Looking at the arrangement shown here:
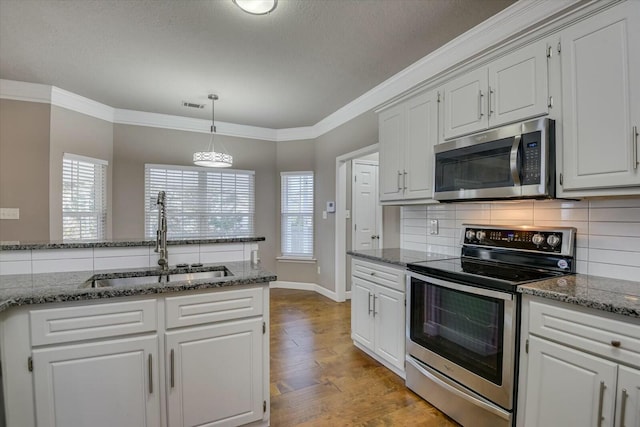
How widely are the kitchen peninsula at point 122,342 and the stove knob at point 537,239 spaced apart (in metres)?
1.75

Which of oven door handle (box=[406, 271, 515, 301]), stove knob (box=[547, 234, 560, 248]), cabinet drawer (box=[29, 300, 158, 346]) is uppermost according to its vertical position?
stove knob (box=[547, 234, 560, 248])

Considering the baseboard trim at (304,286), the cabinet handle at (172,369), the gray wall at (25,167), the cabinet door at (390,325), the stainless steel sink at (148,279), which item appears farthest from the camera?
the baseboard trim at (304,286)

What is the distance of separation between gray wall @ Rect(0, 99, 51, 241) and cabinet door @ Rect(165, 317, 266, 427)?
9.99 ft

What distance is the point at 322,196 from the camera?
4.89 meters

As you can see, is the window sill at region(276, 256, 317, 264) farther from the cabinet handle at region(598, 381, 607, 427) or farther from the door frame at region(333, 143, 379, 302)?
the cabinet handle at region(598, 381, 607, 427)

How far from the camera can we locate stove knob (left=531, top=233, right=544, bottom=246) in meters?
2.00

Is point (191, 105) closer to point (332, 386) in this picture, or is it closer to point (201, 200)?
point (201, 200)

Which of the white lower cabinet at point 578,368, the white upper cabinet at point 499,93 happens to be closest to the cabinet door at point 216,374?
the white lower cabinet at point 578,368

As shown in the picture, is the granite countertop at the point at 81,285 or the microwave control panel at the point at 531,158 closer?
the granite countertop at the point at 81,285

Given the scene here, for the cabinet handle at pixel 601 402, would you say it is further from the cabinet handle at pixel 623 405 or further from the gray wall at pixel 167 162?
the gray wall at pixel 167 162

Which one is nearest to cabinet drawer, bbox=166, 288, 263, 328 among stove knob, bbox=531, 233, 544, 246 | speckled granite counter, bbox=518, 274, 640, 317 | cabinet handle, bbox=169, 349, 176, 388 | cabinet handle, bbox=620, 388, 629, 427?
cabinet handle, bbox=169, 349, 176, 388

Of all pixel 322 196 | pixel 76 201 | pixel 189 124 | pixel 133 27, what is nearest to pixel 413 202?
pixel 322 196

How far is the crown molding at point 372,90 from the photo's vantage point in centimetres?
209

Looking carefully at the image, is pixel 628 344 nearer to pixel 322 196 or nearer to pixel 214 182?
pixel 322 196
